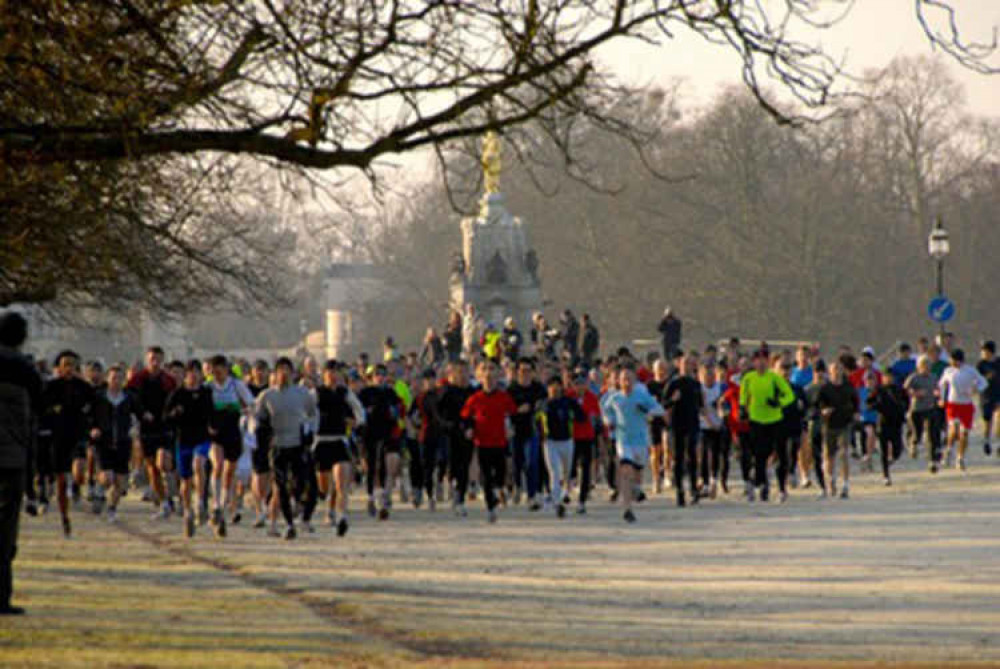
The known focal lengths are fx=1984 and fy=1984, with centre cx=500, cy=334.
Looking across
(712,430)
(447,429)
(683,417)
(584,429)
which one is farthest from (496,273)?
(447,429)

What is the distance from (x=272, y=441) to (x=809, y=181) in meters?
53.0

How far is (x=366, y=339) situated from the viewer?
327 ft

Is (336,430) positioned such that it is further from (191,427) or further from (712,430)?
(712,430)

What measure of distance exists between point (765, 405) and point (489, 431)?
390 centimetres

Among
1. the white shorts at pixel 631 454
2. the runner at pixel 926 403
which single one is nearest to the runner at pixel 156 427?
the white shorts at pixel 631 454

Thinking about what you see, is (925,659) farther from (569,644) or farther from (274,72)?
(274,72)

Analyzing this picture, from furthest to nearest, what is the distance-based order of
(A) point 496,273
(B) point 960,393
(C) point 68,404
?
1. (A) point 496,273
2. (B) point 960,393
3. (C) point 68,404

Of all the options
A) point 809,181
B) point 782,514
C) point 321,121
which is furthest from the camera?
point 809,181

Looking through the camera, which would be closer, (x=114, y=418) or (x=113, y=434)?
(x=113, y=434)

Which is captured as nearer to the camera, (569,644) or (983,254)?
(569,644)

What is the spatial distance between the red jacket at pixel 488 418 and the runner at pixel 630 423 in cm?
128

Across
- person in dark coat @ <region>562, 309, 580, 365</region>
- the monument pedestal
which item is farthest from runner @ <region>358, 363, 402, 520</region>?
the monument pedestal

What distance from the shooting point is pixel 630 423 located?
23.8 m

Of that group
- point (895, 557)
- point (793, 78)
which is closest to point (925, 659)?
point (793, 78)
